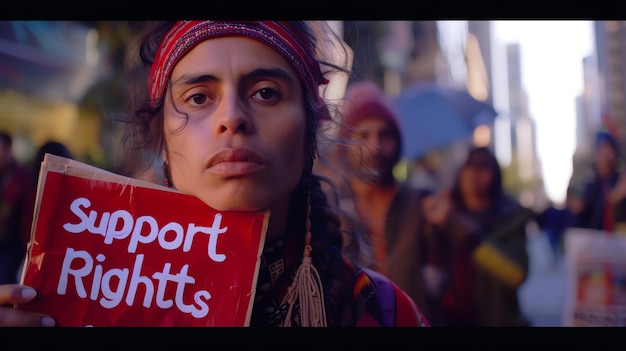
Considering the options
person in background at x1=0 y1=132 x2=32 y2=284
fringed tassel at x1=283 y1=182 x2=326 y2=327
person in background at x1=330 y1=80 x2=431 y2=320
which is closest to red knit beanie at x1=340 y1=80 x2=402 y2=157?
person in background at x1=330 y1=80 x2=431 y2=320

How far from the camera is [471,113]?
7.61 ft

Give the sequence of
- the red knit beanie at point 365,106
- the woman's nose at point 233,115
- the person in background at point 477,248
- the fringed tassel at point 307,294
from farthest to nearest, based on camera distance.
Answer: the person in background at point 477,248 < the red knit beanie at point 365,106 < the fringed tassel at point 307,294 < the woman's nose at point 233,115

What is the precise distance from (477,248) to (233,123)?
1.22 meters

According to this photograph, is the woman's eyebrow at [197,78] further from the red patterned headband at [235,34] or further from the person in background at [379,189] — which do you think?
the person in background at [379,189]

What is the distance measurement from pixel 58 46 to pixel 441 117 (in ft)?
5.33

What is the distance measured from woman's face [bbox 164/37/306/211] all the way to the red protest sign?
3.6 inches

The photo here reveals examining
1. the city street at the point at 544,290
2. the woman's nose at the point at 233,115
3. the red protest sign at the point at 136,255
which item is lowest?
the city street at the point at 544,290

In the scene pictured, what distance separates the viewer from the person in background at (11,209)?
201 cm

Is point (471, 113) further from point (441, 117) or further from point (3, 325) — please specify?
point (3, 325)

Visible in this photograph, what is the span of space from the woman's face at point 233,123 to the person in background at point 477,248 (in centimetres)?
82

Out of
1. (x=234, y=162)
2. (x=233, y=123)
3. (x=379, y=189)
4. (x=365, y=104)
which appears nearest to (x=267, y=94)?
(x=233, y=123)

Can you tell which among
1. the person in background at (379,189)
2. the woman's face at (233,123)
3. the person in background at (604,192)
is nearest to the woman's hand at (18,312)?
the woman's face at (233,123)
